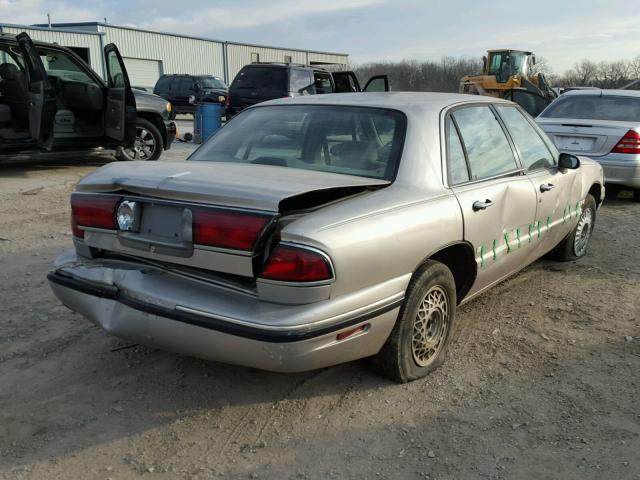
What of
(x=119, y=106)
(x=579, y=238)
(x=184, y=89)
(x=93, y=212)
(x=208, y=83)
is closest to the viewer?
(x=93, y=212)

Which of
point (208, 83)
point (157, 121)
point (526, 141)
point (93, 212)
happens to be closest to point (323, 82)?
point (157, 121)

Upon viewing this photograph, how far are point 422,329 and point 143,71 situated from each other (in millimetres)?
36113

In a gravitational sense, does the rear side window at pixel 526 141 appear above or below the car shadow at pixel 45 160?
above

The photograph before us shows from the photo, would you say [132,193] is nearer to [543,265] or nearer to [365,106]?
[365,106]

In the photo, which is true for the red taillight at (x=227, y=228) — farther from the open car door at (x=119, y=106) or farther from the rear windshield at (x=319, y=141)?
the open car door at (x=119, y=106)

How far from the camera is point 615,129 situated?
7953 millimetres

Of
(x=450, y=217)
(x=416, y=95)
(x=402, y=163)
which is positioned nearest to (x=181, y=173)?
(x=402, y=163)

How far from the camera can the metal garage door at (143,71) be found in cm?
3491

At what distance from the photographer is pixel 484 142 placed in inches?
150

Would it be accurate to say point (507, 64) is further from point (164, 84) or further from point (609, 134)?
point (609, 134)

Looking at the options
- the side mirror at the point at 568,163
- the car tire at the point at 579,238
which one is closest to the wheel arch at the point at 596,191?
the car tire at the point at 579,238

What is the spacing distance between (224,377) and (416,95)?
7.09 ft

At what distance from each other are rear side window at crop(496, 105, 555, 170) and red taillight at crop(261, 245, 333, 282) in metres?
2.28

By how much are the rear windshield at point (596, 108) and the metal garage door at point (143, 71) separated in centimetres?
3019
